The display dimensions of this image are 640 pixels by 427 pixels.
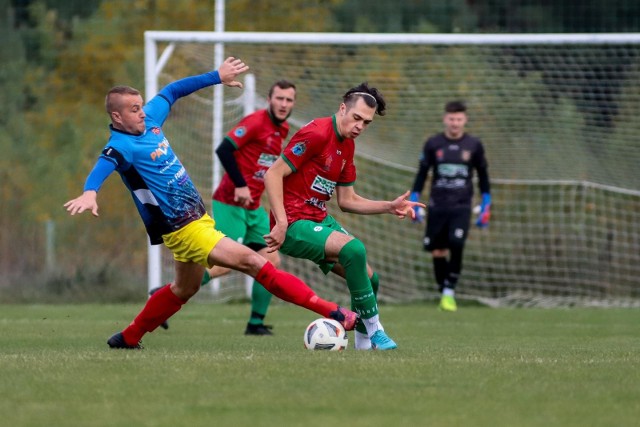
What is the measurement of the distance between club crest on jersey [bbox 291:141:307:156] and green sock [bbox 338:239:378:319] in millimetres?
715

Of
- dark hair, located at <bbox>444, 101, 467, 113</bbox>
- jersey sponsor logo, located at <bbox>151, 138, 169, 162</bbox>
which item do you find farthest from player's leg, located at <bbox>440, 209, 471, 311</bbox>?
jersey sponsor logo, located at <bbox>151, 138, 169, 162</bbox>

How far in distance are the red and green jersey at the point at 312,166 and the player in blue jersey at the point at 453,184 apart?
17.9 feet

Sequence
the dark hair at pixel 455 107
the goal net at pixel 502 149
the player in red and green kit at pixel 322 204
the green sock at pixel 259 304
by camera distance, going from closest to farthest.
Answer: the player in red and green kit at pixel 322 204, the green sock at pixel 259 304, the dark hair at pixel 455 107, the goal net at pixel 502 149

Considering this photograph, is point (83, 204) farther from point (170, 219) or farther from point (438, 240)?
point (438, 240)

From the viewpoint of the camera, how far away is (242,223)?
10430 mm

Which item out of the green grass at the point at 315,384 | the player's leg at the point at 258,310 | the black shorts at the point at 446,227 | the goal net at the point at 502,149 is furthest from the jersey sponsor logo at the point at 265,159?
the goal net at the point at 502,149

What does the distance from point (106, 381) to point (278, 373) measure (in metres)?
0.86

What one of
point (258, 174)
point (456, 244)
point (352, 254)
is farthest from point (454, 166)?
point (352, 254)

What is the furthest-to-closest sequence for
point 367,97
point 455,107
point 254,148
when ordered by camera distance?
point 455,107 < point 254,148 < point 367,97

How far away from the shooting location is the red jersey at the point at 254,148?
10.2 metres

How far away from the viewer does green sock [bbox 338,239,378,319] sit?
23.7 ft

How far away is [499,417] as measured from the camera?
15.7 feet

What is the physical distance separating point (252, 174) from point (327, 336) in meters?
3.46

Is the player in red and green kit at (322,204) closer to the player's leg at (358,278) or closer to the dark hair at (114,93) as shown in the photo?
the player's leg at (358,278)
